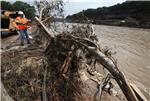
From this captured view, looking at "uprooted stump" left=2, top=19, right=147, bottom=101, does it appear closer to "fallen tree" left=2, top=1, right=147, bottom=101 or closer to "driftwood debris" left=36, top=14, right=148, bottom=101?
"fallen tree" left=2, top=1, right=147, bottom=101

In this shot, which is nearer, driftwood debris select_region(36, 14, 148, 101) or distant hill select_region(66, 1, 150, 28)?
driftwood debris select_region(36, 14, 148, 101)

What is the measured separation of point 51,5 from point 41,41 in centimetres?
149

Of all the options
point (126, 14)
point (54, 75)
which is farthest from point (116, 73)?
point (126, 14)

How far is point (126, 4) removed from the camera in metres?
55.8

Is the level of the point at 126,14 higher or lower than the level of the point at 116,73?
lower

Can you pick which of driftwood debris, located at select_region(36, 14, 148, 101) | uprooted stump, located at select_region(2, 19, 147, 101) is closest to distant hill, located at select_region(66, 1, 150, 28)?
uprooted stump, located at select_region(2, 19, 147, 101)

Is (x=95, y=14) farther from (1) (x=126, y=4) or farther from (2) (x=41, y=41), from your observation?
(2) (x=41, y=41)

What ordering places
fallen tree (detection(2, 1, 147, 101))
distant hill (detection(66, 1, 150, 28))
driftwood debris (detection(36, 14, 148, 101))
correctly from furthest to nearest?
1. distant hill (detection(66, 1, 150, 28))
2. fallen tree (detection(2, 1, 147, 101))
3. driftwood debris (detection(36, 14, 148, 101))

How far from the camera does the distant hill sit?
4853 centimetres

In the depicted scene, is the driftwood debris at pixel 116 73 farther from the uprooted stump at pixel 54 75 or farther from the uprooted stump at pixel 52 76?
the uprooted stump at pixel 52 76

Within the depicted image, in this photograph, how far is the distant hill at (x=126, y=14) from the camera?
159 ft

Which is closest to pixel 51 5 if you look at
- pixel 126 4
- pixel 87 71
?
pixel 87 71

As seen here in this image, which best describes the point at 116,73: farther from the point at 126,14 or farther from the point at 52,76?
the point at 126,14

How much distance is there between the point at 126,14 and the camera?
5591 centimetres
